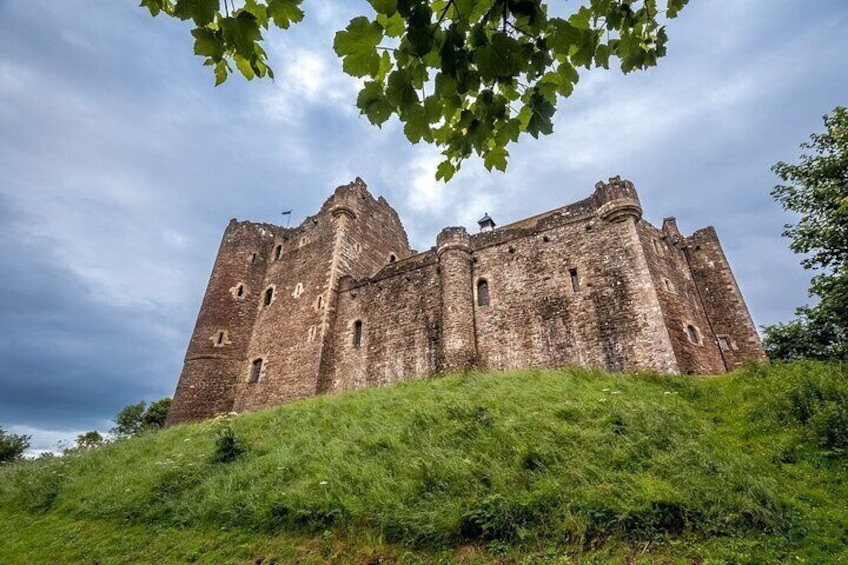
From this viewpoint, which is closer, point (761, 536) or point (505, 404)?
point (761, 536)

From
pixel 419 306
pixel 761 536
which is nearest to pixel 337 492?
pixel 761 536

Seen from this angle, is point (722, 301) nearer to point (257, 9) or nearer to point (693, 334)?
point (693, 334)

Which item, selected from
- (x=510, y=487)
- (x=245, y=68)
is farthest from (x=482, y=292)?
(x=245, y=68)

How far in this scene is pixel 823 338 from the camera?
17922 mm

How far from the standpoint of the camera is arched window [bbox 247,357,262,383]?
21.8 meters

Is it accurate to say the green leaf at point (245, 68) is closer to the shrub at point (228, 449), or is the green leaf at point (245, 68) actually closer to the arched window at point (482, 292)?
the shrub at point (228, 449)

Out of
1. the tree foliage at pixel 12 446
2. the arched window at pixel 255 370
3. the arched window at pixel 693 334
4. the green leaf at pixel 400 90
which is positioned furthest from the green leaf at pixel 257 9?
the tree foliage at pixel 12 446

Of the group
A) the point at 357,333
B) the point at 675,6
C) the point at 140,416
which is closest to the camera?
the point at 675,6

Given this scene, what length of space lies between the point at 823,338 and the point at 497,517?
20.8m

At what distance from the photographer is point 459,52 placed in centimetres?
225

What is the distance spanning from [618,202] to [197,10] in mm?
15563

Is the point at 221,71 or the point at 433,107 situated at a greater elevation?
the point at 221,71

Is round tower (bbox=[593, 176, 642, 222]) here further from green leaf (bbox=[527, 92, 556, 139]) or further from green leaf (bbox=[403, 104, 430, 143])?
green leaf (bbox=[403, 104, 430, 143])

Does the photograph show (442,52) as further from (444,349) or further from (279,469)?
(444,349)
